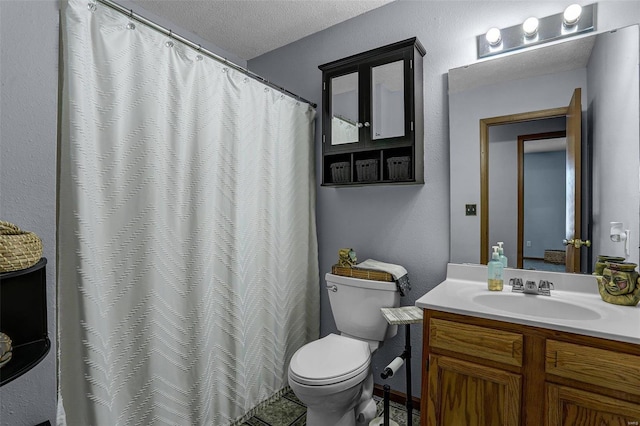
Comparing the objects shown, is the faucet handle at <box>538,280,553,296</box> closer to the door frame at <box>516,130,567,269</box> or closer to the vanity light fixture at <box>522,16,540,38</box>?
the door frame at <box>516,130,567,269</box>

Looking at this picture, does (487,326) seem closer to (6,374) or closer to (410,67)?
(410,67)

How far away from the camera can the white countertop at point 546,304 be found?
1.13 m

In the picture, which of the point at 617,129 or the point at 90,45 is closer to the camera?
the point at 90,45

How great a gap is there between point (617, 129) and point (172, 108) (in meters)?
2.03

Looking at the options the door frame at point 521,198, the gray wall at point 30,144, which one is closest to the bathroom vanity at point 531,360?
the door frame at point 521,198

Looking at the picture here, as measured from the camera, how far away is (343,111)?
7.11ft

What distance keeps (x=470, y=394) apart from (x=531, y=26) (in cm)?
176

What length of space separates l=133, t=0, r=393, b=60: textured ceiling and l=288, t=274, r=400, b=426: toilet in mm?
1757

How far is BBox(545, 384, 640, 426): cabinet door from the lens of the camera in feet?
3.43

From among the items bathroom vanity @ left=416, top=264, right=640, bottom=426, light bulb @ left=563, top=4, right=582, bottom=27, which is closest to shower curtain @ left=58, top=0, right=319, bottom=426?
bathroom vanity @ left=416, top=264, right=640, bottom=426

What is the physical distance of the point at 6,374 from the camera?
3.39 ft

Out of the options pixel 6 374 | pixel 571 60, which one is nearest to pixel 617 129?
pixel 571 60

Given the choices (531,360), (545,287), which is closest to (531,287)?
(545,287)

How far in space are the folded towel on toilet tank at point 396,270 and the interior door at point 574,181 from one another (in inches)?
31.3
